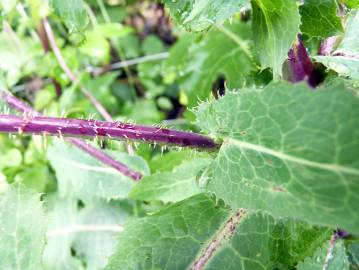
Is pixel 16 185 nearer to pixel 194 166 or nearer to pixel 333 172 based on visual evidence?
pixel 194 166

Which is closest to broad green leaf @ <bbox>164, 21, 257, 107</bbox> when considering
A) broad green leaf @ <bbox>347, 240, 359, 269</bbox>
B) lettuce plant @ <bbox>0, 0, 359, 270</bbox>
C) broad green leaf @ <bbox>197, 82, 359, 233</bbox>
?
lettuce plant @ <bbox>0, 0, 359, 270</bbox>

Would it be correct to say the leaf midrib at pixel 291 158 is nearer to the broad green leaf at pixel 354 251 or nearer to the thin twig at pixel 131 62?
the broad green leaf at pixel 354 251

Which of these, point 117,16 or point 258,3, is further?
point 117,16

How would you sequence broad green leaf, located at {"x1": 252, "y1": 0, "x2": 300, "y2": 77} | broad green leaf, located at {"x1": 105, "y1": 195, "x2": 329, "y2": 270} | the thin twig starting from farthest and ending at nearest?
the thin twig
broad green leaf, located at {"x1": 105, "y1": 195, "x2": 329, "y2": 270}
broad green leaf, located at {"x1": 252, "y1": 0, "x2": 300, "y2": 77}

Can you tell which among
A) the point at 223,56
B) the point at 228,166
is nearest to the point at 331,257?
the point at 228,166

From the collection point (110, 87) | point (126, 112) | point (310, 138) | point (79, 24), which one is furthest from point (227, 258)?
point (110, 87)

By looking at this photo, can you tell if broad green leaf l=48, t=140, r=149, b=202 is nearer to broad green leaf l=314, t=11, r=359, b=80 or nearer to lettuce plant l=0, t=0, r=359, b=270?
lettuce plant l=0, t=0, r=359, b=270

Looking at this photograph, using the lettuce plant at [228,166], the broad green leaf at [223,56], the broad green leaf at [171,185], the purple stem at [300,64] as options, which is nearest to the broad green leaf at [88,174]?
the lettuce plant at [228,166]
